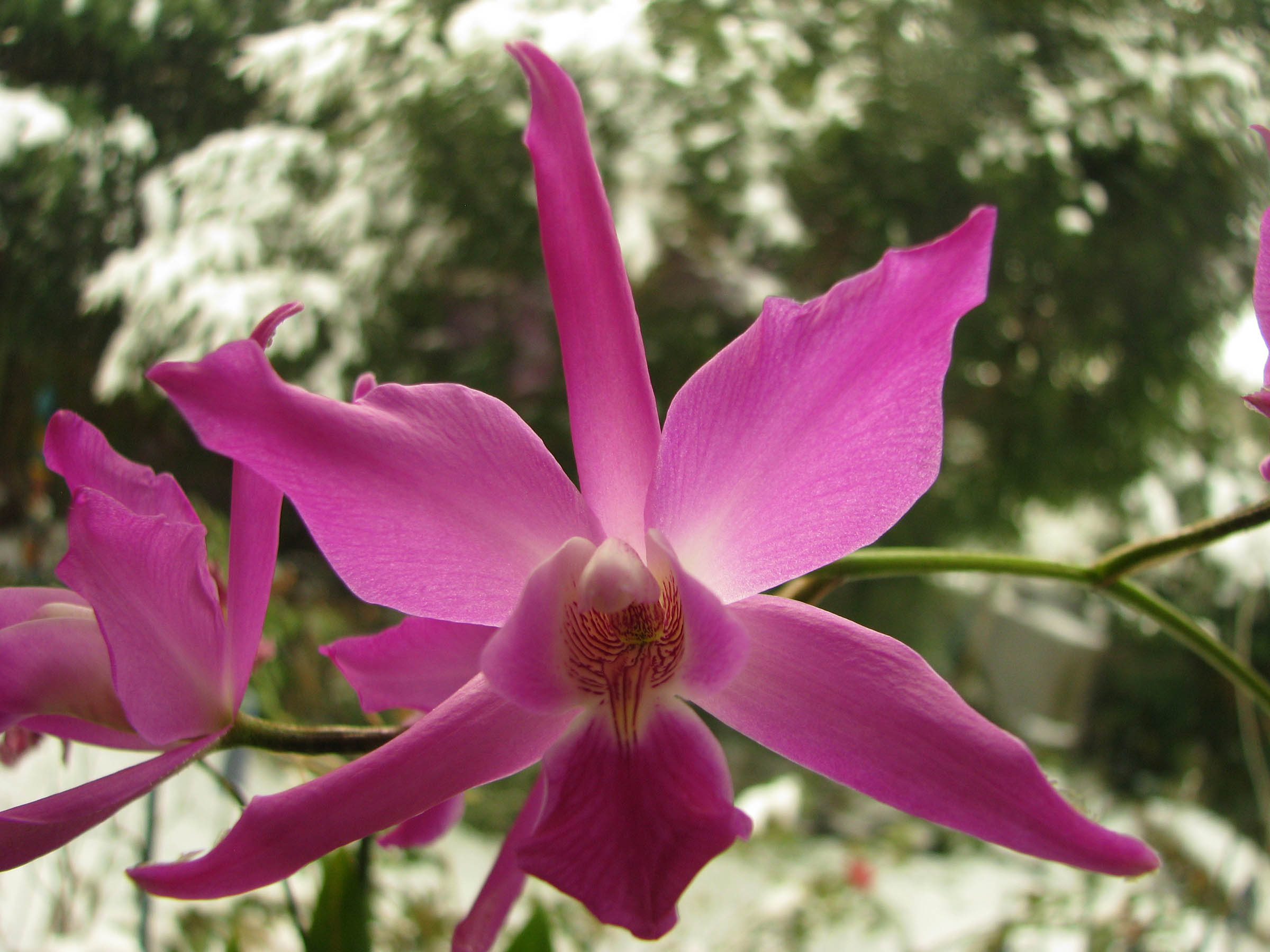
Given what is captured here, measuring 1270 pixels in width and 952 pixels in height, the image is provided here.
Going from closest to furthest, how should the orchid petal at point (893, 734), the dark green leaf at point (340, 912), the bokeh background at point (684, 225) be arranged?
the orchid petal at point (893, 734) < the dark green leaf at point (340, 912) < the bokeh background at point (684, 225)

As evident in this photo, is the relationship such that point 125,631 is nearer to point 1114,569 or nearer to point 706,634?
point 706,634

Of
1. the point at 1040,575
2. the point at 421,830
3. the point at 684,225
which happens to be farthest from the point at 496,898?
the point at 684,225

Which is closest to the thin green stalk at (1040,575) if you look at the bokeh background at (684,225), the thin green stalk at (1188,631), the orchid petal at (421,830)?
the thin green stalk at (1188,631)

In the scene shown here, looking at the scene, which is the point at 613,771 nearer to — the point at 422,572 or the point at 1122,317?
the point at 422,572

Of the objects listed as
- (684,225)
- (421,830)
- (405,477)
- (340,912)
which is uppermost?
(405,477)

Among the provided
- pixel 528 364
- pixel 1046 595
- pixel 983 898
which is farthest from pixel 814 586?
pixel 1046 595

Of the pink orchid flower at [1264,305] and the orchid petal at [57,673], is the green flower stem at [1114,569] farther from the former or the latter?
the orchid petal at [57,673]
